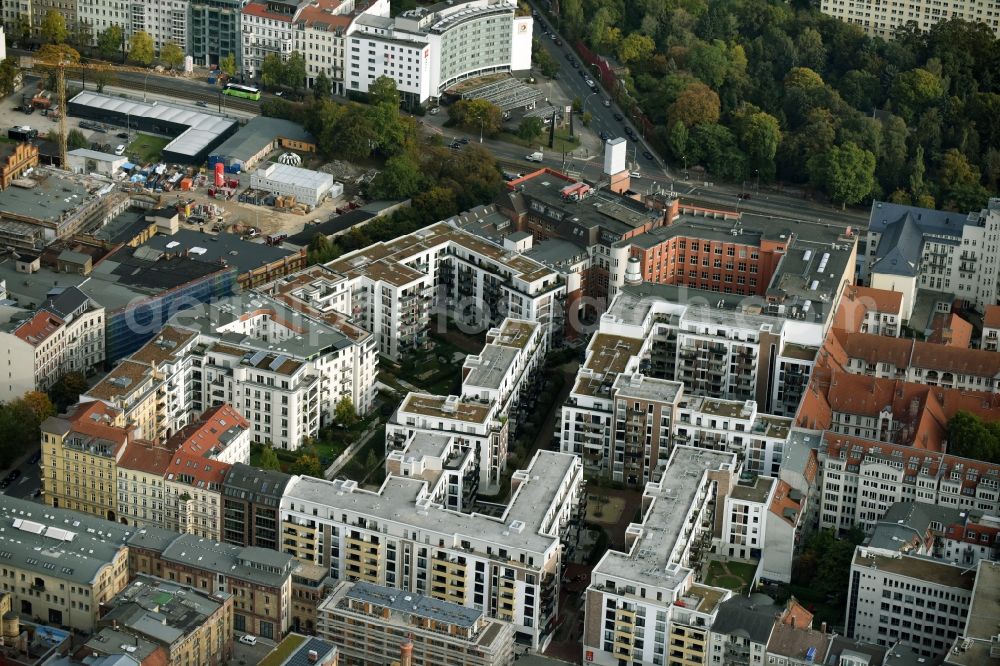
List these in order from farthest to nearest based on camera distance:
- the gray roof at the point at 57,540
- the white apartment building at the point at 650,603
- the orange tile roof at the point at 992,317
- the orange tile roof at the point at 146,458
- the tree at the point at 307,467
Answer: the orange tile roof at the point at 992,317 → the tree at the point at 307,467 → the orange tile roof at the point at 146,458 → the gray roof at the point at 57,540 → the white apartment building at the point at 650,603

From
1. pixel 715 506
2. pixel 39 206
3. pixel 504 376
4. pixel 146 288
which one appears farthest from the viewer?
pixel 39 206

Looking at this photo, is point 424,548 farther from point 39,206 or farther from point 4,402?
point 39,206

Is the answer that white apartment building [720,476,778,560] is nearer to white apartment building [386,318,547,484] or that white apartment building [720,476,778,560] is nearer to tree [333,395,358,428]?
white apartment building [386,318,547,484]

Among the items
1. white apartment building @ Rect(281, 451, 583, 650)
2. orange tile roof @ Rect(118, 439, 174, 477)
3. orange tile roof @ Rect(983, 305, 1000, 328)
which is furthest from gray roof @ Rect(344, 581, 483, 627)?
orange tile roof @ Rect(983, 305, 1000, 328)

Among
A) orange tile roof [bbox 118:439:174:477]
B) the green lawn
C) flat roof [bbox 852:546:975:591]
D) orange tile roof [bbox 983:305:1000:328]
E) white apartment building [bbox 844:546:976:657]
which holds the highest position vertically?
orange tile roof [bbox 983:305:1000:328]

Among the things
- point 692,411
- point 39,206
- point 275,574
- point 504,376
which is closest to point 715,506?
point 692,411

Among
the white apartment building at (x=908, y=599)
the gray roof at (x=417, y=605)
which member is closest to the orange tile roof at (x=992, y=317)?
the white apartment building at (x=908, y=599)

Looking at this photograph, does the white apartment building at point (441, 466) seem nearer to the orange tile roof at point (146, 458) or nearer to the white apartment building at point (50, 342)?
the orange tile roof at point (146, 458)
